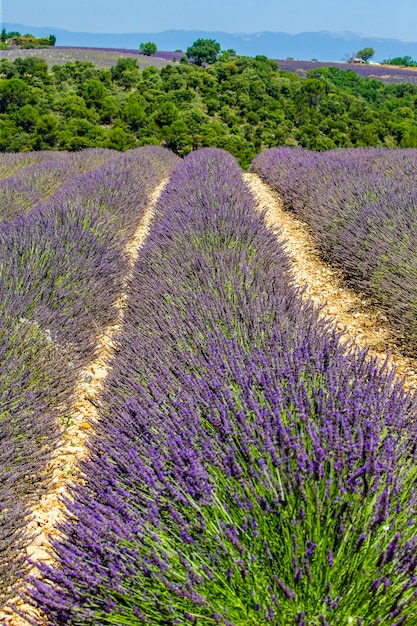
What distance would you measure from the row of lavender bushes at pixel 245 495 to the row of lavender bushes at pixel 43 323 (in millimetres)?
294

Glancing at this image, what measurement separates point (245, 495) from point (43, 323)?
1777 millimetres

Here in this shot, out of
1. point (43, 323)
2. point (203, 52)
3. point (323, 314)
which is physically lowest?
point (323, 314)

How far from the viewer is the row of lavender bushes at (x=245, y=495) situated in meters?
1.07

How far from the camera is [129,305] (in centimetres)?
307

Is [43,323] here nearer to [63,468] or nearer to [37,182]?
[63,468]

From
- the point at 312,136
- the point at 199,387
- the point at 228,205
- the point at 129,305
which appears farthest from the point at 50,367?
the point at 312,136

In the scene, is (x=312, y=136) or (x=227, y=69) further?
(x=227, y=69)

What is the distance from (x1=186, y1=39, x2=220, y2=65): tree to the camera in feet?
94.8

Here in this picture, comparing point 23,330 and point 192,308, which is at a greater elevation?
point 192,308

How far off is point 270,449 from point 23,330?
1.66 m

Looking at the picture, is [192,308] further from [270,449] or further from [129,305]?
[270,449]

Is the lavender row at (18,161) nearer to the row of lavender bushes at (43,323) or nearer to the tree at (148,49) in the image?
the row of lavender bushes at (43,323)

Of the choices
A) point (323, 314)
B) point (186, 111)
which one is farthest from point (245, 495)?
point (186, 111)

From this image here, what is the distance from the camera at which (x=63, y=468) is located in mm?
2148
